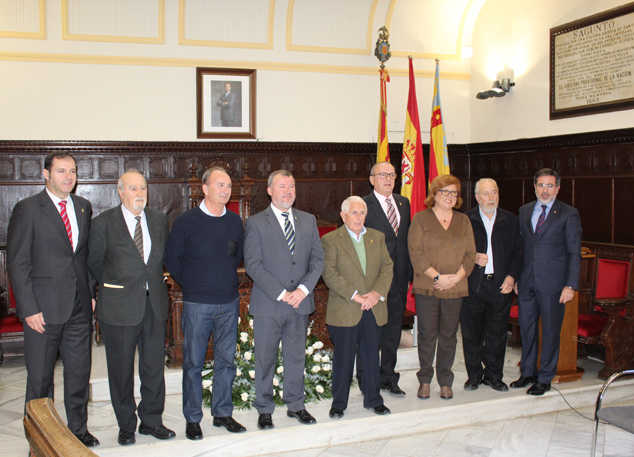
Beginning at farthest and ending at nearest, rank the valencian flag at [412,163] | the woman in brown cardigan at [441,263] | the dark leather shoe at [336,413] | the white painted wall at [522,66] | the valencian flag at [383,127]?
the valencian flag at [383,127], the valencian flag at [412,163], the white painted wall at [522,66], the woman in brown cardigan at [441,263], the dark leather shoe at [336,413]

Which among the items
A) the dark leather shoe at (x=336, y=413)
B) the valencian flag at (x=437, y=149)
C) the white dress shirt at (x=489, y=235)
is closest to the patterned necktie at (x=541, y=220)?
the white dress shirt at (x=489, y=235)

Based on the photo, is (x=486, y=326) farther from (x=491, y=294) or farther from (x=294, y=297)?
(x=294, y=297)

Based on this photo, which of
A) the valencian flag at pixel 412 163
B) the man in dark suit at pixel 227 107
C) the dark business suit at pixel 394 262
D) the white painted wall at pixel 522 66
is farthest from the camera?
the man in dark suit at pixel 227 107

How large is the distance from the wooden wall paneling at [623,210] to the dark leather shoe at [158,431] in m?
4.72

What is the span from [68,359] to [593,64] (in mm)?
5683

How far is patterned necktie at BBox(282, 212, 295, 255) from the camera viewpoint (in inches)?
143

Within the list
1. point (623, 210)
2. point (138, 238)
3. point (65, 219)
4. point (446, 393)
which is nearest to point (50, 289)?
point (65, 219)

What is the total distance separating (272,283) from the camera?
3.55 m

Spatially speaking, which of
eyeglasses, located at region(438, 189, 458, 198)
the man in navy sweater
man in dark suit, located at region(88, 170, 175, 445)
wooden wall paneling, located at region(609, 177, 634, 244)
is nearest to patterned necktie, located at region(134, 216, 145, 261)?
man in dark suit, located at region(88, 170, 175, 445)

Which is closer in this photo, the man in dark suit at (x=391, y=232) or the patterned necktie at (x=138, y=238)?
the patterned necktie at (x=138, y=238)

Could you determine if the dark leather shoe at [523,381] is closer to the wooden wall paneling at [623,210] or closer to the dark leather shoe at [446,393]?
the dark leather shoe at [446,393]

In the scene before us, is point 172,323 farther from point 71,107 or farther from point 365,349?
point 71,107

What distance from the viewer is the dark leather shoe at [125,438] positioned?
3471 millimetres

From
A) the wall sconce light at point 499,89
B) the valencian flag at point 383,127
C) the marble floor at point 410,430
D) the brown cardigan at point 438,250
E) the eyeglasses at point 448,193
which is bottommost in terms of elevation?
the marble floor at point 410,430
